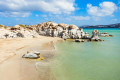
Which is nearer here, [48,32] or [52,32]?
[52,32]

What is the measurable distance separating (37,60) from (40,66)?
256 cm

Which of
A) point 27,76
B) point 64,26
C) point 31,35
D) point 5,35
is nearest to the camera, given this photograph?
point 27,76

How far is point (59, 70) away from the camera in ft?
46.1

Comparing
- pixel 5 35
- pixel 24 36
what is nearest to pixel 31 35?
pixel 24 36

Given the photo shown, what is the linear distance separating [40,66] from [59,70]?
2707 mm

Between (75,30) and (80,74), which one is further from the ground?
(75,30)

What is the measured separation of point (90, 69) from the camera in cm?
1445

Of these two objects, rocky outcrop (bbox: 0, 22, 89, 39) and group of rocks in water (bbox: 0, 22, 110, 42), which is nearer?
group of rocks in water (bbox: 0, 22, 110, 42)

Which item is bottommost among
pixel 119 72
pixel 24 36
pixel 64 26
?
pixel 119 72

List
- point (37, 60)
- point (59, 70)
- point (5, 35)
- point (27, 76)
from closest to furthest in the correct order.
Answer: point (27, 76), point (59, 70), point (37, 60), point (5, 35)

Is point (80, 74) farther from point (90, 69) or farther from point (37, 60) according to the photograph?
point (37, 60)

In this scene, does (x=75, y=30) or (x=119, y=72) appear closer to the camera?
(x=119, y=72)

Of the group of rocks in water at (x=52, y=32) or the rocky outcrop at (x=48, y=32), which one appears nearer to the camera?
the group of rocks in water at (x=52, y=32)

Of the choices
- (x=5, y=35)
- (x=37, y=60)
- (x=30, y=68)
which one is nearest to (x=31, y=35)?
(x=5, y=35)
